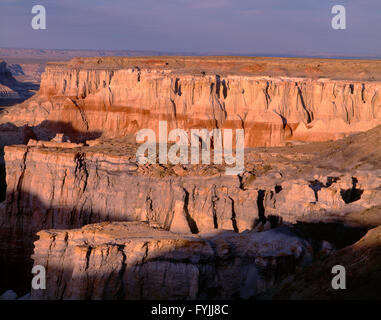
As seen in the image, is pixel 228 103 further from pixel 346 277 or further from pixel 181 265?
pixel 346 277

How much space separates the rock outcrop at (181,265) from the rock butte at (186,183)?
0.03 m

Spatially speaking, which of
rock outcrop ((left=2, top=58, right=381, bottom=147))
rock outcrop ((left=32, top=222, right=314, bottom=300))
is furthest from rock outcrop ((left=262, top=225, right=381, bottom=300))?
rock outcrop ((left=2, top=58, right=381, bottom=147))

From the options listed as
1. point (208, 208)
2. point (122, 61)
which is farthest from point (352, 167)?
point (122, 61)

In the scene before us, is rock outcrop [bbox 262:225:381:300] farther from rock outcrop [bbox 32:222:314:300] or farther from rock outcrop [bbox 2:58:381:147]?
rock outcrop [bbox 2:58:381:147]

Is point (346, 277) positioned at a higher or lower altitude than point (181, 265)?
higher

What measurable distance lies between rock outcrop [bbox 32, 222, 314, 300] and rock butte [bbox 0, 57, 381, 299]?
0.03 meters

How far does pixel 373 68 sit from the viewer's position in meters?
42.1

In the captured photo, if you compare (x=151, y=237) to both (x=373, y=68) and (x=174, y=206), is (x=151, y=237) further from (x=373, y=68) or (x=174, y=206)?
(x=373, y=68)

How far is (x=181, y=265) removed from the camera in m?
16.0

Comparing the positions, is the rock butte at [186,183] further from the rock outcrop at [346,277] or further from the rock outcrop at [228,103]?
the rock outcrop at [346,277]

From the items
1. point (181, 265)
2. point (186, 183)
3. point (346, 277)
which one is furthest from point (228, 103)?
point (346, 277)

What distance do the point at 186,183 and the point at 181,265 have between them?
8.50m

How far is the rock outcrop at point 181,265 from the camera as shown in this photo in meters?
15.7

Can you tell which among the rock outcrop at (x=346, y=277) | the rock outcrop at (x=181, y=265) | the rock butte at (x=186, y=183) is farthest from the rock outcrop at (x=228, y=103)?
the rock outcrop at (x=346, y=277)
